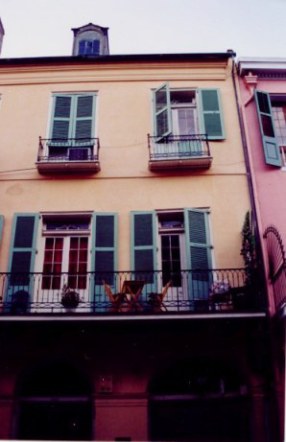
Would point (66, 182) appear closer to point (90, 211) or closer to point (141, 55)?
point (90, 211)

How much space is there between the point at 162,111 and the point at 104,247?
345 centimetres

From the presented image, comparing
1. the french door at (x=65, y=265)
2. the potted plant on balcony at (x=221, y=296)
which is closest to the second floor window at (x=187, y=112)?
the french door at (x=65, y=265)

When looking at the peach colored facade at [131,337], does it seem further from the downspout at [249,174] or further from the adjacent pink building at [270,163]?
the adjacent pink building at [270,163]

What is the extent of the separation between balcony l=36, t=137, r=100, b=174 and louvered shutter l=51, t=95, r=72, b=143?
0.16 m

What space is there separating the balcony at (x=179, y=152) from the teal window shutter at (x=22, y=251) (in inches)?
106

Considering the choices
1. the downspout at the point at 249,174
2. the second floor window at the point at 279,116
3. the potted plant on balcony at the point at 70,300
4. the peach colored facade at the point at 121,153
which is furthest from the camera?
the second floor window at the point at 279,116

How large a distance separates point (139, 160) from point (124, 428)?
5.15m

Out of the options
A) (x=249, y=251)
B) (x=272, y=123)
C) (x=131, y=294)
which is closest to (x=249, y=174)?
(x=272, y=123)

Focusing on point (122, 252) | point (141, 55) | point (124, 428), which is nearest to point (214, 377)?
point (124, 428)

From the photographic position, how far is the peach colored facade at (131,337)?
7.32m

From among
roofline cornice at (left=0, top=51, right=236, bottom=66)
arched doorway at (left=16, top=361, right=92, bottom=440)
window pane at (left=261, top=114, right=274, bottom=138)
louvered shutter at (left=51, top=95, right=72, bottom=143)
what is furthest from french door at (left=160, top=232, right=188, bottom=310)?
roofline cornice at (left=0, top=51, right=236, bottom=66)

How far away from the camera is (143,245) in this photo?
8.55m

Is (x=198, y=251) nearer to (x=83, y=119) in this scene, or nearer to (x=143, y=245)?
(x=143, y=245)

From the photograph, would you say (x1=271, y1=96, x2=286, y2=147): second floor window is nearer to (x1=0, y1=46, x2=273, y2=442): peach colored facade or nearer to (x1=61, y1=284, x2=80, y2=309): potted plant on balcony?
(x1=0, y1=46, x2=273, y2=442): peach colored facade
